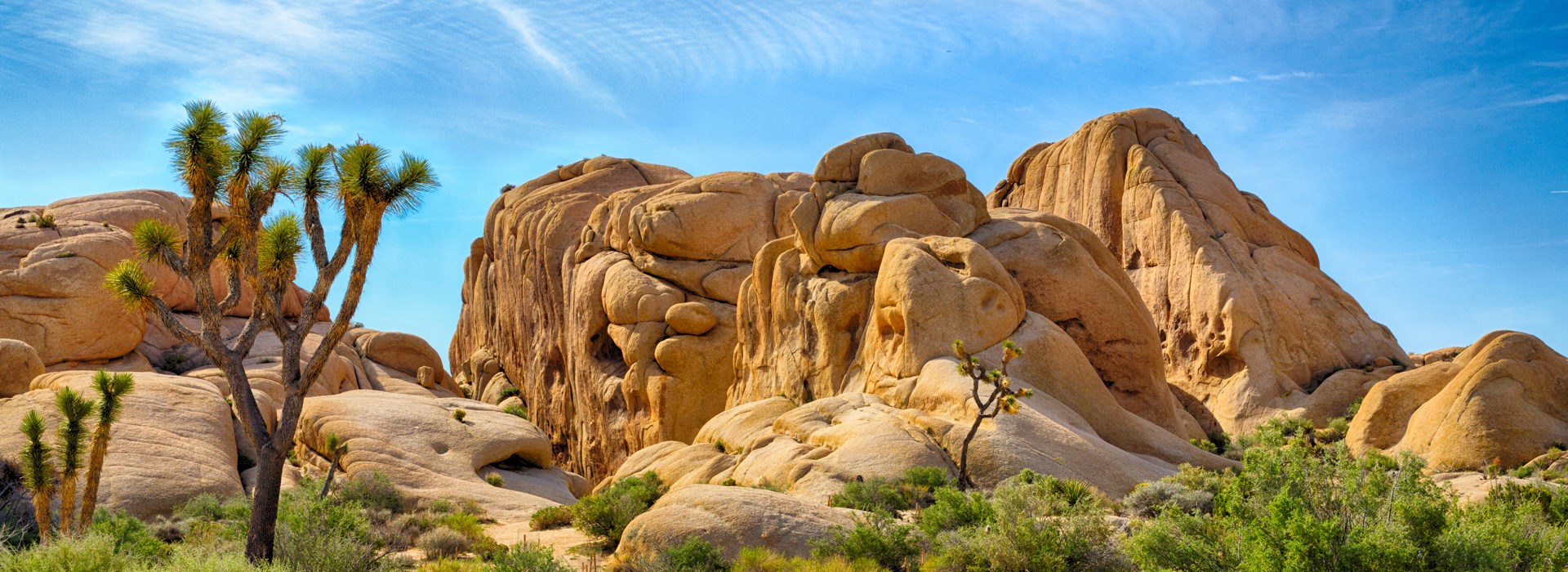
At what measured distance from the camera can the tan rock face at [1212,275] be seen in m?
35.6

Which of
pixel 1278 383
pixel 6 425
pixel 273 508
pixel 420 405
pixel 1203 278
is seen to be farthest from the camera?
pixel 1203 278

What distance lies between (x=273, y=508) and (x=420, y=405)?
15171 millimetres

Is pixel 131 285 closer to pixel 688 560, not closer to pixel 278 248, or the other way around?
pixel 278 248

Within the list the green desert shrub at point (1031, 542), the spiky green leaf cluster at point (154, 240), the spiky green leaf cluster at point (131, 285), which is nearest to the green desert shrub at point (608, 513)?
the green desert shrub at point (1031, 542)

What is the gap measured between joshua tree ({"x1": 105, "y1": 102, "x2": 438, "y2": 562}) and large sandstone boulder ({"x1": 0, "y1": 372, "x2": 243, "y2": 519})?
21.7 ft

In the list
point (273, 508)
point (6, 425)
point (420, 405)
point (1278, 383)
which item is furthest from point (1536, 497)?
point (6, 425)

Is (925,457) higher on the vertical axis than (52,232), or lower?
lower

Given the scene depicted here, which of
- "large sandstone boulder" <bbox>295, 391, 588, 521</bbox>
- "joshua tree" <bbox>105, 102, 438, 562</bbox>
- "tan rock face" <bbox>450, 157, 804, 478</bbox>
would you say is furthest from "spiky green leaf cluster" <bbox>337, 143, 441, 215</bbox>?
"tan rock face" <bbox>450, 157, 804, 478</bbox>

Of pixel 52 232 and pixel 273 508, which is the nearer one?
pixel 273 508

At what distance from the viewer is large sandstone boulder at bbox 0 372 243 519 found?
2017 centimetres

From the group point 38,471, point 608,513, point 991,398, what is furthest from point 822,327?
point 38,471

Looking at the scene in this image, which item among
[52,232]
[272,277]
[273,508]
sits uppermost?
[52,232]

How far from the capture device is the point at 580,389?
3912cm

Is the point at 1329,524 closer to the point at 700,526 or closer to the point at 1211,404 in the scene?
the point at 700,526
